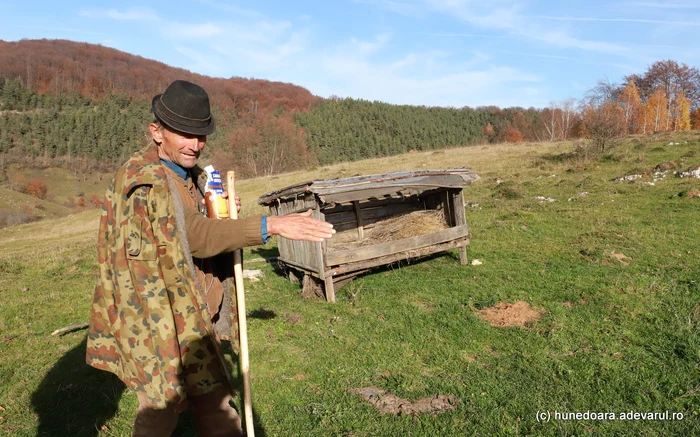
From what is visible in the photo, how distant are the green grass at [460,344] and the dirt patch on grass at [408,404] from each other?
0.33 ft

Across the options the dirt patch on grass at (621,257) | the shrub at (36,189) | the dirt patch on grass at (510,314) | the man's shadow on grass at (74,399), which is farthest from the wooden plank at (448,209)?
the shrub at (36,189)

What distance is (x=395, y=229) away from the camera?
10469 mm

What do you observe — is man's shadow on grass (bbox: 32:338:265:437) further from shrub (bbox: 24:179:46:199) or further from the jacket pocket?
shrub (bbox: 24:179:46:199)

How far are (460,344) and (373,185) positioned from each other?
364 centimetres

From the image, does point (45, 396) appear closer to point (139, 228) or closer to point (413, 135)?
point (139, 228)

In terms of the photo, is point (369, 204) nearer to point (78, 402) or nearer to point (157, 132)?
point (78, 402)

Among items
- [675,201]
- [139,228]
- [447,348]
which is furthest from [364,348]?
[675,201]

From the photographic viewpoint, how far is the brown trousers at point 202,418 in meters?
2.38

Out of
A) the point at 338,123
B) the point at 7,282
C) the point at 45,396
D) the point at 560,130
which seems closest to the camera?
the point at 45,396

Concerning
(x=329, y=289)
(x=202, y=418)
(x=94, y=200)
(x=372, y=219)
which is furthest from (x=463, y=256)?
(x=94, y=200)

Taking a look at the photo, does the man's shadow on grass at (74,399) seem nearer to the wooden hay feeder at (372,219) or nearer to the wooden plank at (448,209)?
the wooden hay feeder at (372,219)

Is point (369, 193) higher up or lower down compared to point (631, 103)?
lower down

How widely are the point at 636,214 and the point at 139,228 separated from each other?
14.3 meters

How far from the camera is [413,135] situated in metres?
98.9
